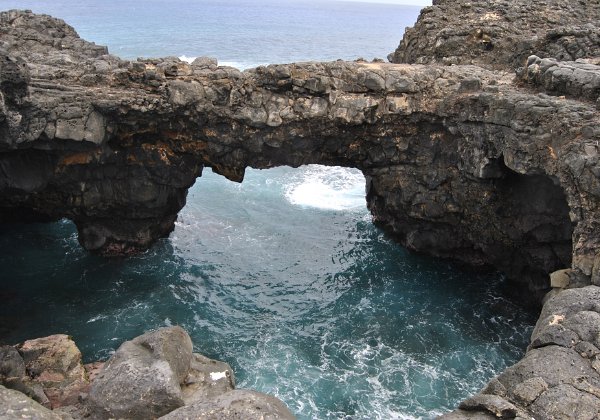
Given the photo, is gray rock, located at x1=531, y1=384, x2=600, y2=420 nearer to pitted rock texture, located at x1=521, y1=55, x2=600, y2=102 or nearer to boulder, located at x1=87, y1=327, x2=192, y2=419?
boulder, located at x1=87, y1=327, x2=192, y2=419

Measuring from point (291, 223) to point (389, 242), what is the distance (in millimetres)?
7274

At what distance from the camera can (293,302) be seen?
1275 inches

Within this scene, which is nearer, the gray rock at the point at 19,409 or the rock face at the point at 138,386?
the gray rock at the point at 19,409

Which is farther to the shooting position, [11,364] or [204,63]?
[204,63]

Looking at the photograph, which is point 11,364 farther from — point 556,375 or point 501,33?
point 501,33

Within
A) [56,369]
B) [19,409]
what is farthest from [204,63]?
[19,409]

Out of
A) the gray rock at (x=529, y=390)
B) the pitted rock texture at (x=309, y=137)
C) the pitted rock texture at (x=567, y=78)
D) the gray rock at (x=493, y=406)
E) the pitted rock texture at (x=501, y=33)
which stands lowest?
the gray rock at (x=493, y=406)

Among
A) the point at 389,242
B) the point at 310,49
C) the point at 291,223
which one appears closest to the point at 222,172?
the point at 291,223

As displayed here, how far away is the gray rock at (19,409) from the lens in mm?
14375

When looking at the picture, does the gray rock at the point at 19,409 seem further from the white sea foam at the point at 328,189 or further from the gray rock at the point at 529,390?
the white sea foam at the point at 328,189

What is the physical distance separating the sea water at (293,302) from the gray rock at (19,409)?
1189 centimetres

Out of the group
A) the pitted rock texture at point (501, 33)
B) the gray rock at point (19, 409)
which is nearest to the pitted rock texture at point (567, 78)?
the pitted rock texture at point (501, 33)

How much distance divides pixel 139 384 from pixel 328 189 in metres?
33.3

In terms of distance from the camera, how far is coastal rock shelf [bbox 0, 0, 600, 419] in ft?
84.1
